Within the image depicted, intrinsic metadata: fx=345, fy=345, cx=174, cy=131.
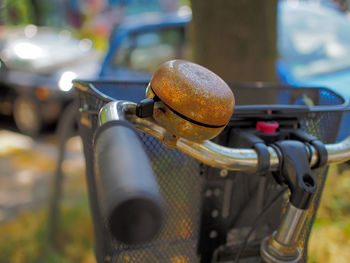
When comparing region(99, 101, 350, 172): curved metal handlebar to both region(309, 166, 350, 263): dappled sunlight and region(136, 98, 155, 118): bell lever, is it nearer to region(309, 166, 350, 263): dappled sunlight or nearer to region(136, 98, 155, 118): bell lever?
region(136, 98, 155, 118): bell lever

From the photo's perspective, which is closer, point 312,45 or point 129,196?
point 129,196

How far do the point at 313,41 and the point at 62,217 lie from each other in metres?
2.72

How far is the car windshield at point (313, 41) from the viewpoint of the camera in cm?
299

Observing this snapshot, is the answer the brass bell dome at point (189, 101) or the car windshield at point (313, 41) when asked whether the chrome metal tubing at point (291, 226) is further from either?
the car windshield at point (313, 41)

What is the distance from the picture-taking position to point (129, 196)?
0.42 meters

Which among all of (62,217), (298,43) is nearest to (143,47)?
(298,43)

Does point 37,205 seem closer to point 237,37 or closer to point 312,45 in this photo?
point 237,37

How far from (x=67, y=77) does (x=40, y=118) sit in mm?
686

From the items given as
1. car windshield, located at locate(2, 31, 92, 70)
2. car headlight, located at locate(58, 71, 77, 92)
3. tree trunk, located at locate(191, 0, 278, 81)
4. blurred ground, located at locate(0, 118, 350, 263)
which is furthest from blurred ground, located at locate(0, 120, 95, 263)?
tree trunk, located at locate(191, 0, 278, 81)

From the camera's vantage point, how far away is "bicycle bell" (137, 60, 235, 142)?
663 millimetres

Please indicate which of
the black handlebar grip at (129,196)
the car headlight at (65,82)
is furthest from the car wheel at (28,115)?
the black handlebar grip at (129,196)

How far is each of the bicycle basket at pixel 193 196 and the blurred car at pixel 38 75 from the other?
3.64m

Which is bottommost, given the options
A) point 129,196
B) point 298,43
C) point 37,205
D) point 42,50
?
point 37,205

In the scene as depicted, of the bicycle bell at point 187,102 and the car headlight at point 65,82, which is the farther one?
the car headlight at point 65,82
